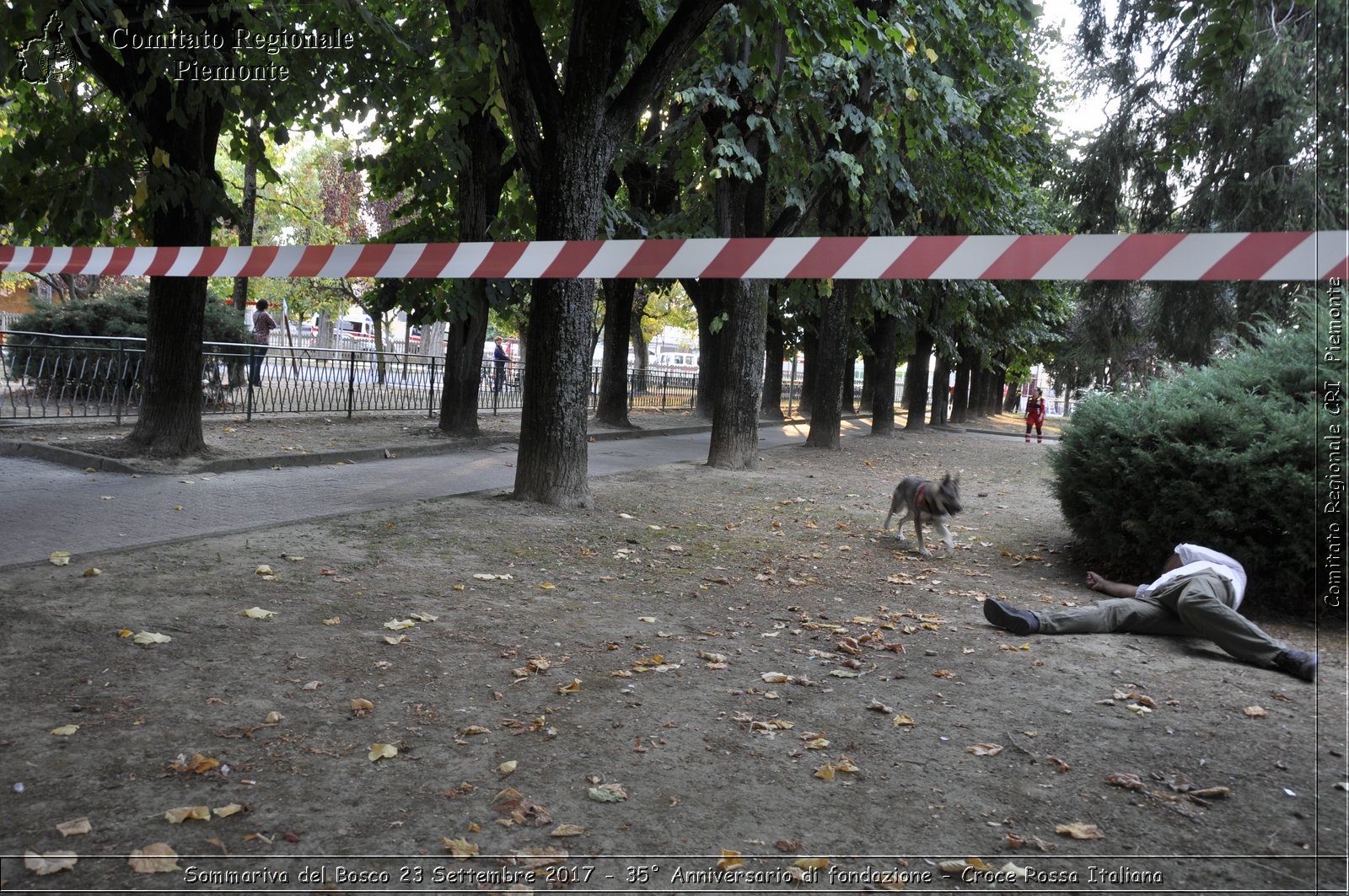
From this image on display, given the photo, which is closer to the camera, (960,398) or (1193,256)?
(1193,256)

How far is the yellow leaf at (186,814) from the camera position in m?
3.24

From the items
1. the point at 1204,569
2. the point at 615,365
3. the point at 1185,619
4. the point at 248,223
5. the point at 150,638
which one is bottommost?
the point at 150,638

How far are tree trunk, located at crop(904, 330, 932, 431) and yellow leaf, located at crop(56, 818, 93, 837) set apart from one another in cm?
2711

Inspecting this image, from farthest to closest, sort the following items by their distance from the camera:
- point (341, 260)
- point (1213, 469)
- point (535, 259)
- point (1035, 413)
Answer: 1. point (1035, 413)
2. point (1213, 469)
3. point (341, 260)
4. point (535, 259)

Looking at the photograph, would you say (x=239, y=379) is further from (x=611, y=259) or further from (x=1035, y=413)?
(x=1035, y=413)

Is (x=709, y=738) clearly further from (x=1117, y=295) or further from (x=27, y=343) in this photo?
(x=1117, y=295)

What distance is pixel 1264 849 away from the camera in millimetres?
3447

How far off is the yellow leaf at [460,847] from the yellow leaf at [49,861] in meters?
1.09

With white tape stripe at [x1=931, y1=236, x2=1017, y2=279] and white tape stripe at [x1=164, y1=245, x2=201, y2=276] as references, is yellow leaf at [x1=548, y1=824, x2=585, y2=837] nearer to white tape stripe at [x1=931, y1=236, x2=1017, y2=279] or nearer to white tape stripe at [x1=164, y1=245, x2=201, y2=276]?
white tape stripe at [x1=931, y1=236, x2=1017, y2=279]

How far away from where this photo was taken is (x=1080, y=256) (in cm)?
457

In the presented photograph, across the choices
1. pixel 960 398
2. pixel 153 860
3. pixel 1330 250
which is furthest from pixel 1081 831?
pixel 960 398

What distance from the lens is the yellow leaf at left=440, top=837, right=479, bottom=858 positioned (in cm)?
316

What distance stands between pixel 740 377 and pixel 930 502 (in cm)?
577

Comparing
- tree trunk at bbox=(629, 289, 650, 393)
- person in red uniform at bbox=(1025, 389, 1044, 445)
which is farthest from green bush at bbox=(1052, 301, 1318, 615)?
person in red uniform at bbox=(1025, 389, 1044, 445)
